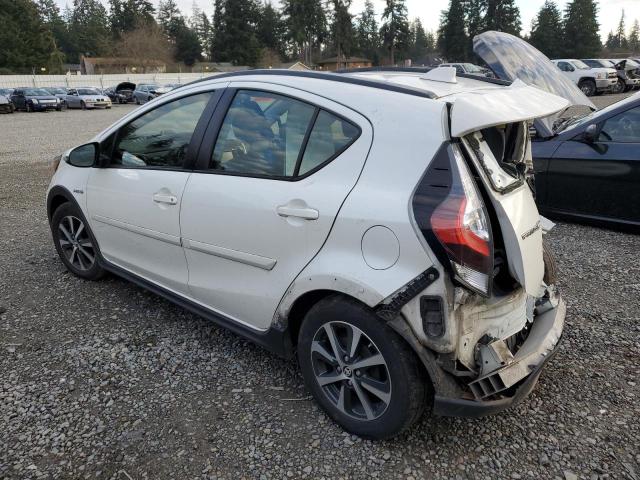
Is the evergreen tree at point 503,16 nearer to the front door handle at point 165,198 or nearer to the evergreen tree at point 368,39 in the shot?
the evergreen tree at point 368,39

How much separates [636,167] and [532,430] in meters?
3.47

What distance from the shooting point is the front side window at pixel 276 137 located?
2.46m

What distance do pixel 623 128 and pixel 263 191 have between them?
14.1ft

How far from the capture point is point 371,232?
218cm

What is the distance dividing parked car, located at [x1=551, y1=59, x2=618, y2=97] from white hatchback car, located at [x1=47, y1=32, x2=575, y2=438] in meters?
25.3

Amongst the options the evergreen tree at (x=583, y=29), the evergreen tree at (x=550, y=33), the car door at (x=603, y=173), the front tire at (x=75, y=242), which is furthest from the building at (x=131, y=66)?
the car door at (x=603, y=173)

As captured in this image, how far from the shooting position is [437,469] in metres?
2.29

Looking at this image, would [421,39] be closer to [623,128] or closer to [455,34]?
[455,34]

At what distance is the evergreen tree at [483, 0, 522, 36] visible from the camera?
65312mm

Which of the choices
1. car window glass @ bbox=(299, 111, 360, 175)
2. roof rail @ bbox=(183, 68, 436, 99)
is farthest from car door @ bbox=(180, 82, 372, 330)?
roof rail @ bbox=(183, 68, 436, 99)

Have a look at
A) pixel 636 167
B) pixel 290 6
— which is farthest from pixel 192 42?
pixel 636 167

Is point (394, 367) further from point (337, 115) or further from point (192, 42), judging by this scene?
point (192, 42)

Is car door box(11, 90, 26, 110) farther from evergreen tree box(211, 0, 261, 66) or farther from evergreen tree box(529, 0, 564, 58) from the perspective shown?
evergreen tree box(529, 0, 564, 58)

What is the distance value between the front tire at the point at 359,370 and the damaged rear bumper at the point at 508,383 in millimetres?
151
